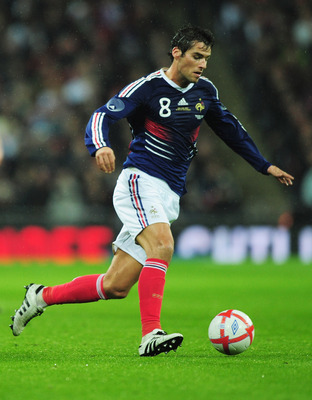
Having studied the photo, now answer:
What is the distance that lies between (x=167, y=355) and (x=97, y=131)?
1.34m

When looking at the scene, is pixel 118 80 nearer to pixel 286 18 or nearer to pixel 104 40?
pixel 104 40

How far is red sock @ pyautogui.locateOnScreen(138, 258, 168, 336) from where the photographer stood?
4.68 m

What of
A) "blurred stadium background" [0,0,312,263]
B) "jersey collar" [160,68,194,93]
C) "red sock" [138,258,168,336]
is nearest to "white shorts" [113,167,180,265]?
"red sock" [138,258,168,336]

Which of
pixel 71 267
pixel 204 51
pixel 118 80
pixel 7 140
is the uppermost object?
pixel 118 80

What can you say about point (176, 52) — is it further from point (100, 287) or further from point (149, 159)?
point (100, 287)

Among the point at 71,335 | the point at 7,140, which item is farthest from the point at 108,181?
the point at 71,335

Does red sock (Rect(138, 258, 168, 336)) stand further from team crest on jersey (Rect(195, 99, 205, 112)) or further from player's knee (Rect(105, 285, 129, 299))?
team crest on jersey (Rect(195, 99, 205, 112))

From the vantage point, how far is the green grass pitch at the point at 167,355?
3.48 meters

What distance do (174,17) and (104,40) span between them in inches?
82.6

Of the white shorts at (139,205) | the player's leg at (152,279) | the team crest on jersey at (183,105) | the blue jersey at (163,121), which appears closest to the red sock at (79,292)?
the white shorts at (139,205)

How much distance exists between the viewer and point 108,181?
16.4 meters

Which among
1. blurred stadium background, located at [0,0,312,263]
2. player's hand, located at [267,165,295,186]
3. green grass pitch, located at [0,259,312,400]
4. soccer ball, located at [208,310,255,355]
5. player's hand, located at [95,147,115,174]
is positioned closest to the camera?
green grass pitch, located at [0,259,312,400]

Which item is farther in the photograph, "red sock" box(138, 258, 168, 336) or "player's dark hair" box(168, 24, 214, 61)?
"player's dark hair" box(168, 24, 214, 61)

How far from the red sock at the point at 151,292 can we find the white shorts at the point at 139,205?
25 cm
